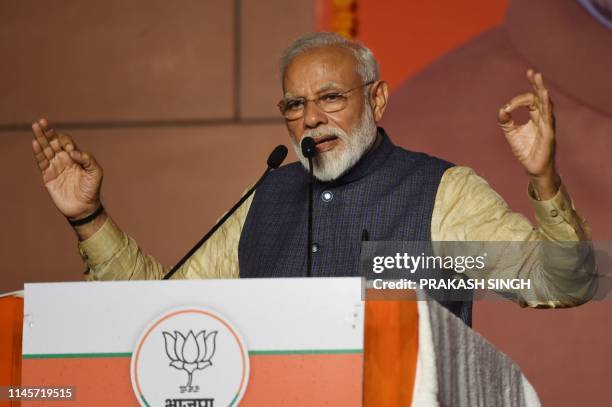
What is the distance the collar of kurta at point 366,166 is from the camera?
2.40 meters

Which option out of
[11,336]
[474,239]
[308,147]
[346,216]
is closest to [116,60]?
[346,216]

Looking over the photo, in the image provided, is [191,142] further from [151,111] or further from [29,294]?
[29,294]

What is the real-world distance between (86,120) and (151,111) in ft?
0.74

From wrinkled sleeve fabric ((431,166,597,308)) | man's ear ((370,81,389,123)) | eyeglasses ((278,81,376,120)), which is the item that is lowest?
wrinkled sleeve fabric ((431,166,597,308))

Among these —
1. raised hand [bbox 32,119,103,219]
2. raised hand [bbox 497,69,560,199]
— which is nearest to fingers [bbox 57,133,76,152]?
raised hand [bbox 32,119,103,219]

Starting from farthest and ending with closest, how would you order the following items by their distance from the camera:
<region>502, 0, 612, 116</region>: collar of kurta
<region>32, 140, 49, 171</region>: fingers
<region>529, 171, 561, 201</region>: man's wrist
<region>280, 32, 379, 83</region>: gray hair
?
<region>502, 0, 612, 116</region>: collar of kurta, <region>280, 32, 379, 83</region>: gray hair, <region>32, 140, 49, 171</region>: fingers, <region>529, 171, 561, 201</region>: man's wrist

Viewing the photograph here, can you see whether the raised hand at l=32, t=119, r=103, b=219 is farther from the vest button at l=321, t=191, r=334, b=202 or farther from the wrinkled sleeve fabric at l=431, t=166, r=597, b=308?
the wrinkled sleeve fabric at l=431, t=166, r=597, b=308

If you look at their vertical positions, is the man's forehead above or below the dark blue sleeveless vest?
above

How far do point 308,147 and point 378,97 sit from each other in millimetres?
383

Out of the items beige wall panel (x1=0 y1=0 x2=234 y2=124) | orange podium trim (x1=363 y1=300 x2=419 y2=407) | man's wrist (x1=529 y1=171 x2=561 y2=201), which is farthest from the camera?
beige wall panel (x1=0 y1=0 x2=234 y2=124)

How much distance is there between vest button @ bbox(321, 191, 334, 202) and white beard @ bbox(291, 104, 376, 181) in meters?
0.03

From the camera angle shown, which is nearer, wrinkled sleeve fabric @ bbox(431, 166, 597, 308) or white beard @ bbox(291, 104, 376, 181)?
wrinkled sleeve fabric @ bbox(431, 166, 597, 308)

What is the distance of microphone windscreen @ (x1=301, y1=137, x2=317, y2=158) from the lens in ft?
6.92

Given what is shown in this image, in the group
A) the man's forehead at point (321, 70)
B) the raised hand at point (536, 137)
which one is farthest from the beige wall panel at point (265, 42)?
the raised hand at point (536, 137)
